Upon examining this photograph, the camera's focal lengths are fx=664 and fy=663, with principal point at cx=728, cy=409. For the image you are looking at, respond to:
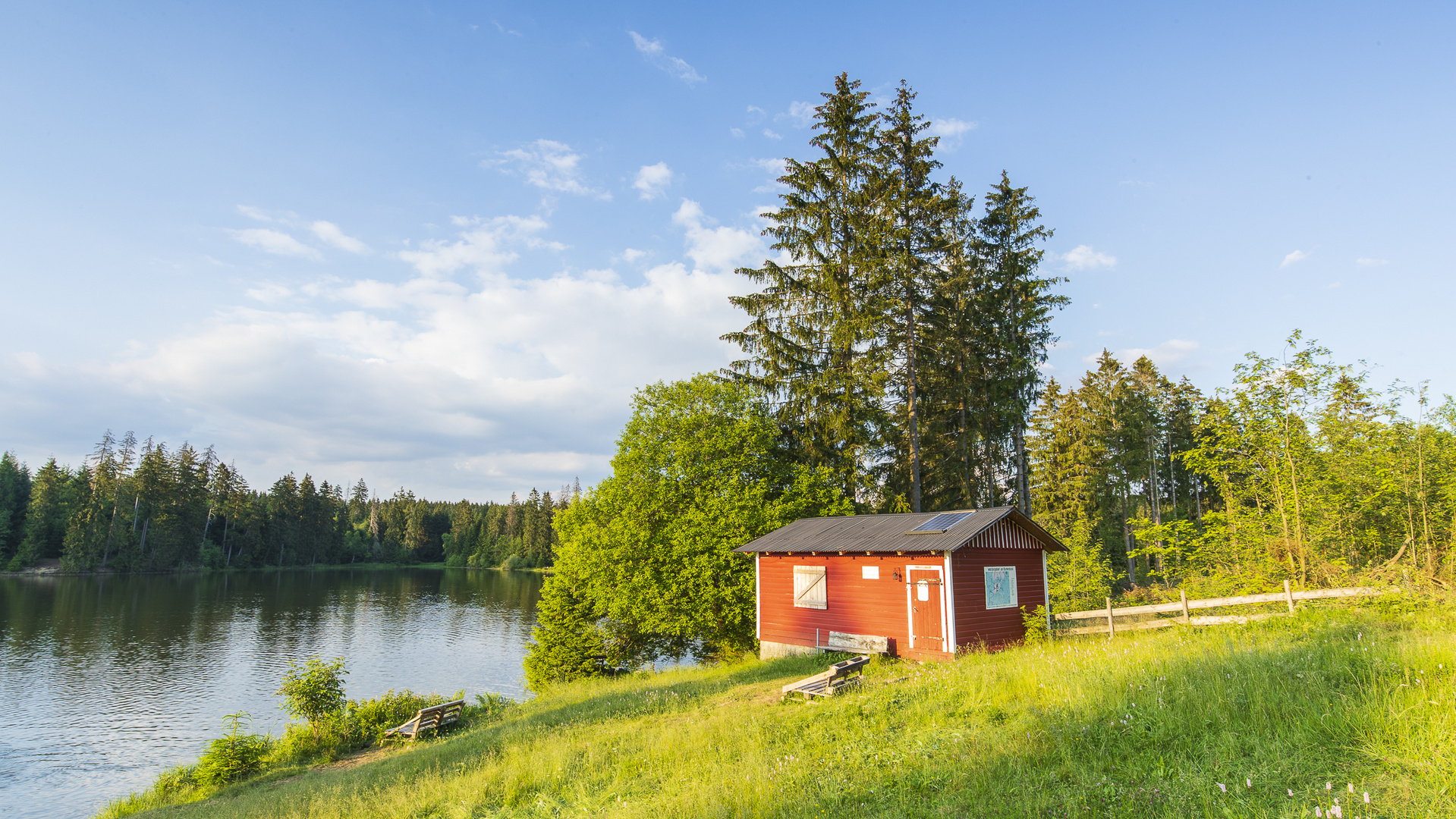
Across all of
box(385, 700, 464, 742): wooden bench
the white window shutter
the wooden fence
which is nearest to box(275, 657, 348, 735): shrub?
box(385, 700, 464, 742): wooden bench

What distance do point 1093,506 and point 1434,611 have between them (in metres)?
26.6

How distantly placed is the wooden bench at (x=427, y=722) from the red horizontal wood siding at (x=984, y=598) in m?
14.4

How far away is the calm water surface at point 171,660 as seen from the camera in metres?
20.6

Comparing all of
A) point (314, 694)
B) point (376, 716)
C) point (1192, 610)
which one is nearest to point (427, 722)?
point (376, 716)

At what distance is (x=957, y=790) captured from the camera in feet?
22.5

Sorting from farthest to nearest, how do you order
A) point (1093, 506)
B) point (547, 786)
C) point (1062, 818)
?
1. point (1093, 506)
2. point (547, 786)
3. point (1062, 818)

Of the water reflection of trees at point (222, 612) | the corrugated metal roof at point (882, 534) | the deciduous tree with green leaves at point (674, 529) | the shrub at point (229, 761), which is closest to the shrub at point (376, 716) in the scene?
the shrub at point (229, 761)

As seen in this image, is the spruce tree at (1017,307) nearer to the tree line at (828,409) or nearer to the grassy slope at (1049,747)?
the tree line at (828,409)

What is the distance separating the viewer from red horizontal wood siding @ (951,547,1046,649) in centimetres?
1795

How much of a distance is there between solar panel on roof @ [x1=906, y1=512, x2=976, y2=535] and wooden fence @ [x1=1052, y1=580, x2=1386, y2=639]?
11.6ft

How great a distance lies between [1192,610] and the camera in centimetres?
1599

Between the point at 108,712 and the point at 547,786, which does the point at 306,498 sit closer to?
the point at 108,712

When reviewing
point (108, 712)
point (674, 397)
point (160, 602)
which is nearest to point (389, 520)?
point (160, 602)

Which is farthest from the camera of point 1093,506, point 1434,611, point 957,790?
point 1093,506
